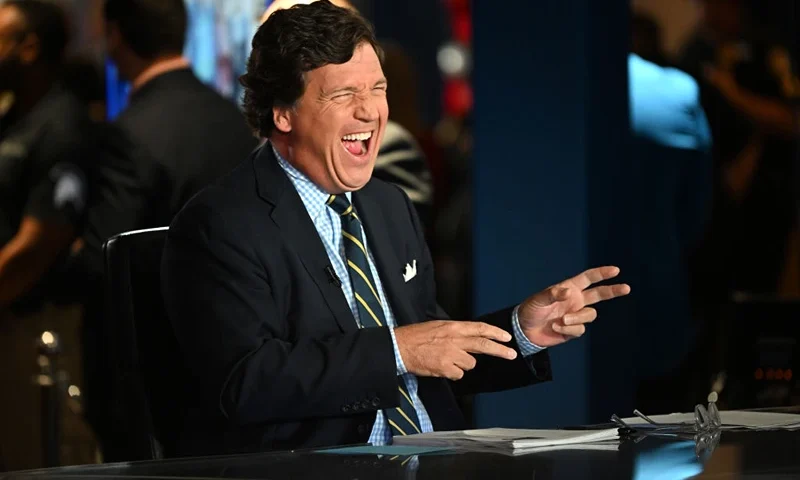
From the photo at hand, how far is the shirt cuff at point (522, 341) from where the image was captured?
274 centimetres

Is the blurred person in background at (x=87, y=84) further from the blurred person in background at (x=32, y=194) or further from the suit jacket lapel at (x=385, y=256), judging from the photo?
the suit jacket lapel at (x=385, y=256)

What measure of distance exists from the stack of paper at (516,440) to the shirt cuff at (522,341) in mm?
381

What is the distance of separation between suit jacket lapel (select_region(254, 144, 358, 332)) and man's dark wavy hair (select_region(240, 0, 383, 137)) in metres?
0.14

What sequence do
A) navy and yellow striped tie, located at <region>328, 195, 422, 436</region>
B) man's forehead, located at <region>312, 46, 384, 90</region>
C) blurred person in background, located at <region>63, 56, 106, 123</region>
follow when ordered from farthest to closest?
blurred person in background, located at <region>63, 56, 106, 123</region> → man's forehead, located at <region>312, 46, 384, 90</region> → navy and yellow striped tie, located at <region>328, 195, 422, 436</region>

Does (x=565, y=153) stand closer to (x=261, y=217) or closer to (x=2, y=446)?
(x=261, y=217)

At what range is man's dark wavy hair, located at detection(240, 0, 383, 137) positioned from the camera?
2.77m

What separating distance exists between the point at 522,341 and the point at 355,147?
492 mm

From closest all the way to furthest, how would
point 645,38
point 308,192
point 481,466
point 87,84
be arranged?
point 481,466 → point 308,192 → point 645,38 → point 87,84

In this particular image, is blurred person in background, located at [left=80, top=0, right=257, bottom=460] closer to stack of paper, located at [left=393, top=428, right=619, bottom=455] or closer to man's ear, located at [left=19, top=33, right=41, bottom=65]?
man's ear, located at [left=19, top=33, right=41, bottom=65]

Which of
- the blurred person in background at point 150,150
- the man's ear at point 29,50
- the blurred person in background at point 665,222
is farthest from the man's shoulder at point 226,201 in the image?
the man's ear at point 29,50

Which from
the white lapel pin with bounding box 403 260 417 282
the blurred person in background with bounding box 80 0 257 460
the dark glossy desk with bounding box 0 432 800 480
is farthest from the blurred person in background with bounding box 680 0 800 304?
the dark glossy desk with bounding box 0 432 800 480

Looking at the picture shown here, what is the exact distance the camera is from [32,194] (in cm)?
468

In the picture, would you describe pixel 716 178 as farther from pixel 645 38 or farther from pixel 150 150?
pixel 150 150

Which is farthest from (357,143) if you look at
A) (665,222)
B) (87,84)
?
(87,84)
